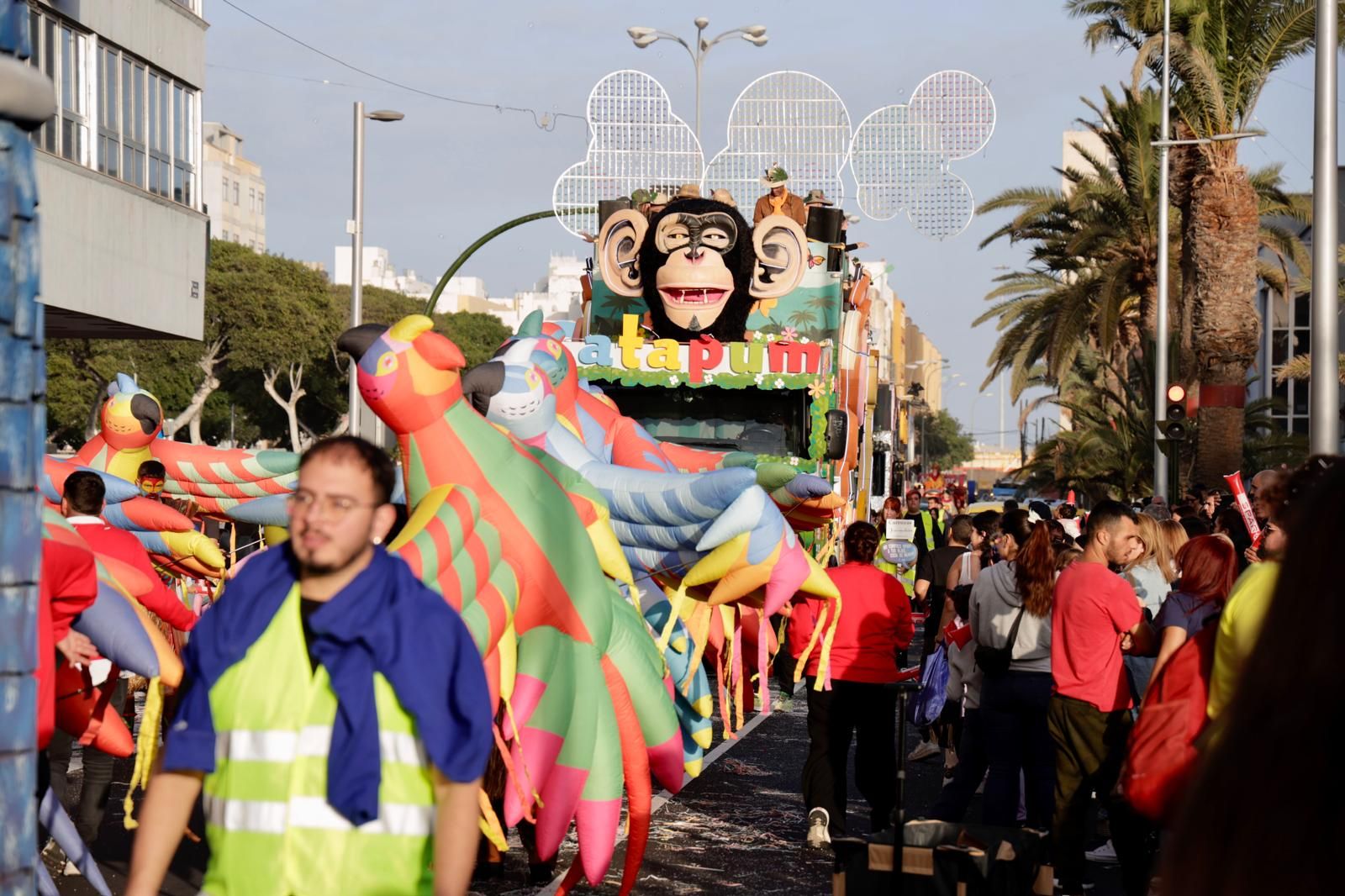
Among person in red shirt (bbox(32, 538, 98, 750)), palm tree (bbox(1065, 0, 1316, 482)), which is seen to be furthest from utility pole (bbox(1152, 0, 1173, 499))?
person in red shirt (bbox(32, 538, 98, 750))

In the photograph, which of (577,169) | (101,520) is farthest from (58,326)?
(101,520)

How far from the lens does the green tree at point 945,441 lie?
113188mm

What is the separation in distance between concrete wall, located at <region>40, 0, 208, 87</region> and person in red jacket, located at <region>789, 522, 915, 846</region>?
17984 mm

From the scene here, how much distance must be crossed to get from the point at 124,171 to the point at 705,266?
13.6 metres

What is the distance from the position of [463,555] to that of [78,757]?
6.24 metres

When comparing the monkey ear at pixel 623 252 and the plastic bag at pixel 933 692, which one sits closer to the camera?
the plastic bag at pixel 933 692

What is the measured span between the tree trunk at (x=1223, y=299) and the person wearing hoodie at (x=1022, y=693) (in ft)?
54.6

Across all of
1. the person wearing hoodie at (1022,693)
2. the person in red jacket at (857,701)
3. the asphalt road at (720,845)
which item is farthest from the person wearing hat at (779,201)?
the person wearing hoodie at (1022,693)

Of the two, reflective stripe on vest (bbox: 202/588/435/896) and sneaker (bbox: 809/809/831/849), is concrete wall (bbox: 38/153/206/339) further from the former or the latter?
reflective stripe on vest (bbox: 202/588/435/896)

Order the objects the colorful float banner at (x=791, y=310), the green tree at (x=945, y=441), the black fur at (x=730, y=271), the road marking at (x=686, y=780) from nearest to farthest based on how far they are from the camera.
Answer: the road marking at (x=686, y=780) → the black fur at (x=730, y=271) → the colorful float banner at (x=791, y=310) → the green tree at (x=945, y=441)

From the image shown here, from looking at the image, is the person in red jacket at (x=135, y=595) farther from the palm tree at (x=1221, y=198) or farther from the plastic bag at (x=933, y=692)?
the palm tree at (x=1221, y=198)

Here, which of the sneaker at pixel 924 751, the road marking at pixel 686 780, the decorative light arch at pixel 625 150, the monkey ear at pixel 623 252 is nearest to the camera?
the road marking at pixel 686 780

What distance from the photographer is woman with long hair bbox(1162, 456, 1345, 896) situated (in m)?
1.77

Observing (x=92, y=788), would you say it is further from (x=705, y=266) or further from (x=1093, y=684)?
(x=705, y=266)
